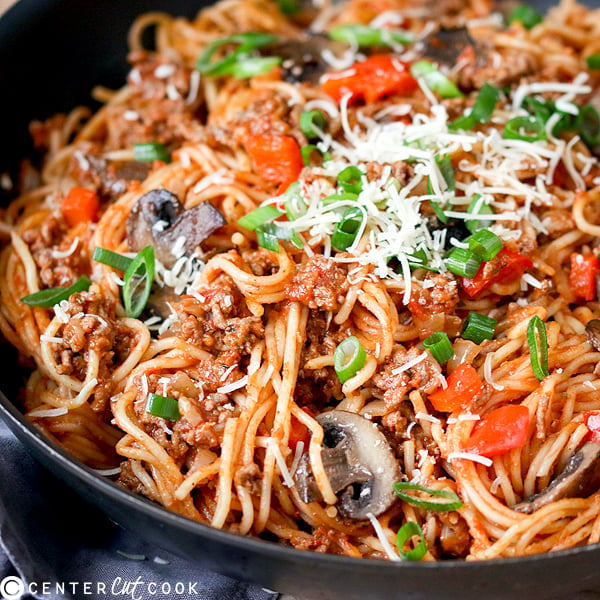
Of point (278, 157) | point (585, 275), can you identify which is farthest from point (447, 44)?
point (585, 275)

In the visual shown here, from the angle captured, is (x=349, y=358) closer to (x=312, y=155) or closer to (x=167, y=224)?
(x=167, y=224)

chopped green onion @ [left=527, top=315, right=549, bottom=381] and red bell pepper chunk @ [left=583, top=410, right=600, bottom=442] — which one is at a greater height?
chopped green onion @ [left=527, top=315, right=549, bottom=381]

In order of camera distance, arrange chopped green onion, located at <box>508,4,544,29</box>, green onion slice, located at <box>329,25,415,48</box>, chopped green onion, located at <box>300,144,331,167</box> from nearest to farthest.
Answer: chopped green onion, located at <box>300,144,331,167</box>
green onion slice, located at <box>329,25,415,48</box>
chopped green onion, located at <box>508,4,544,29</box>

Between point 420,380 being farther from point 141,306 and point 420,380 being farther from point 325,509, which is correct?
point 141,306

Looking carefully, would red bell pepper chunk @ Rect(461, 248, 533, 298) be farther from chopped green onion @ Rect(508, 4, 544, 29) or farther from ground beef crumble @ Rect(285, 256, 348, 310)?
chopped green onion @ Rect(508, 4, 544, 29)

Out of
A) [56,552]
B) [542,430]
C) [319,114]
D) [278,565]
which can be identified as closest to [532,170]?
[319,114]

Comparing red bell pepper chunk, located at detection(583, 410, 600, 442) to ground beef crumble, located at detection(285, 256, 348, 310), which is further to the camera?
ground beef crumble, located at detection(285, 256, 348, 310)

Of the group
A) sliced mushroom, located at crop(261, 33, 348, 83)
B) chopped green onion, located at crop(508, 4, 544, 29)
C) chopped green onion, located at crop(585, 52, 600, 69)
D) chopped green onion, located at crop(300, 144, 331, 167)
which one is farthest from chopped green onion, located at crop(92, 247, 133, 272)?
chopped green onion, located at crop(508, 4, 544, 29)
